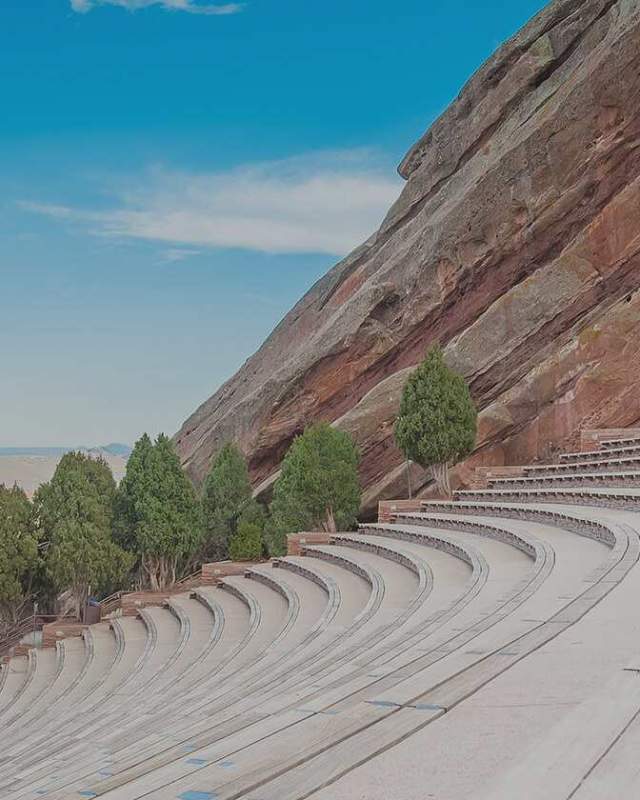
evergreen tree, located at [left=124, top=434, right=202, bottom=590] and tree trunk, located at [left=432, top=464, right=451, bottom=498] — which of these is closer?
tree trunk, located at [left=432, top=464, right=451, bottom=498]

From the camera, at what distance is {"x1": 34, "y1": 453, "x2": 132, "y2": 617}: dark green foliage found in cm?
2817

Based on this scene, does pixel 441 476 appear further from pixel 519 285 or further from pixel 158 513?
pixel 158 513

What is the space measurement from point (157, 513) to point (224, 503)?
4076 millimetres

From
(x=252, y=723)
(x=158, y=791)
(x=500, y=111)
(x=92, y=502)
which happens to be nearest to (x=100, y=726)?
(x=252, y=723)

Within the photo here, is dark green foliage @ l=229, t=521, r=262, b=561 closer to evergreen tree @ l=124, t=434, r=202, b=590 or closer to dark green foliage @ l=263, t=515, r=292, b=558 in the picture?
dark green foliage @ l=263, t=515, r=292, b=558

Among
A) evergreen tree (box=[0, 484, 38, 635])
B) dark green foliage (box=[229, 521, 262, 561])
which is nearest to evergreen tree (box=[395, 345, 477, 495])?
dark green foliage (box=[229, 521, 262, 561])

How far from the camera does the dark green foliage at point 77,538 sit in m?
28.2

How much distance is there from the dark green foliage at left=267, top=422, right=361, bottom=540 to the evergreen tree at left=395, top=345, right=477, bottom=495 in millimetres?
2372

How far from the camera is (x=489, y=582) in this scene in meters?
11.0

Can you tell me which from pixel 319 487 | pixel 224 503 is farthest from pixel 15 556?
pixel 319 487

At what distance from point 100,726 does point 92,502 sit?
1938 cm

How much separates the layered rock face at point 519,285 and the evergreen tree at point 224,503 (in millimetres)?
2742

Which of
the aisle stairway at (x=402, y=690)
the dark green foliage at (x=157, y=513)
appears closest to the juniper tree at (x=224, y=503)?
the dark green foliage at (x=157, y=513)

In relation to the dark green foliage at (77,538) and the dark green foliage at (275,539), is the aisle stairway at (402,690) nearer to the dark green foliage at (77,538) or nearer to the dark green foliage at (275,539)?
the dark green foliage at (77,538)
